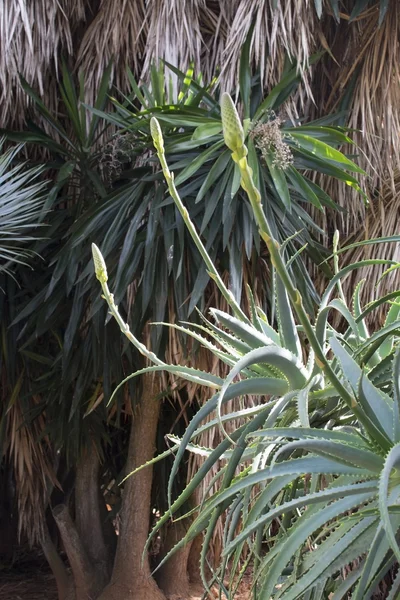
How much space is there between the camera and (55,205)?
11.5ft

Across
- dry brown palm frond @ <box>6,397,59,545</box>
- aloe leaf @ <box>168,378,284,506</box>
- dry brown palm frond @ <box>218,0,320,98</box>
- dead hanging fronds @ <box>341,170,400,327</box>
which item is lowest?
dry brown palm frond @ <box>6,397,59,545</box>

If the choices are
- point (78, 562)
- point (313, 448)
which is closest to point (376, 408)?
point (313, 448)

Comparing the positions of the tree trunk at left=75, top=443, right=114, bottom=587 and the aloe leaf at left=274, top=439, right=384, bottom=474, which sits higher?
the aloe leaf at left=274, top=439, right=384, bottom=474

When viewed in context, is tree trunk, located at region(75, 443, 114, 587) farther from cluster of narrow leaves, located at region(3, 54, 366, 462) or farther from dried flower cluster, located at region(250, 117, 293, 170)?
dried flower cluster, located at region(250, 117, 293, 170)

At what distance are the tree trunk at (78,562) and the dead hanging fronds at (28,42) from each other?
2.08m

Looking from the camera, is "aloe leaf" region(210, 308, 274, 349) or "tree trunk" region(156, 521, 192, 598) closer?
"aloe leaf" region(210, 308, 274, 349)

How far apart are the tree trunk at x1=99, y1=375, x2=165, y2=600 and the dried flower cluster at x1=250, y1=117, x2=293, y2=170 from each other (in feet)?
4.29

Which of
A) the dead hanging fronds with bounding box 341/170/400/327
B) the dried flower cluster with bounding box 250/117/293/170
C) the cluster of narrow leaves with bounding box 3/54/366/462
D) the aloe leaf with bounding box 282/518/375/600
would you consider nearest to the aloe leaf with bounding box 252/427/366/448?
the aloe leaf with bounding box 282/518/375/600

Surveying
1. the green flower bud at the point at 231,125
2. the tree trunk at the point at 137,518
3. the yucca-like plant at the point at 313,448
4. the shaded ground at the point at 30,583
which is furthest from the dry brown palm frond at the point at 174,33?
the shaded ground at the point at 30,583

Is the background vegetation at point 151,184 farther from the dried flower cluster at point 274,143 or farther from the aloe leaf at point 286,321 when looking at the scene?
the aloe leaf at point 286,321

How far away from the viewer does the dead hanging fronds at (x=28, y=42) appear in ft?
10.3

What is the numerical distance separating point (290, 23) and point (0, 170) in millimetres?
1368

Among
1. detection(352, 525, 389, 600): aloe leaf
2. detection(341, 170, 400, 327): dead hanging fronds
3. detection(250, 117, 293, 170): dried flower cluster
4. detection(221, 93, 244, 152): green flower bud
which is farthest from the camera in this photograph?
detection(341, 170, 400, 327): dead hanging fronds

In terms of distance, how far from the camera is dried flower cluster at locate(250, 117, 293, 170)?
2.88 meters
